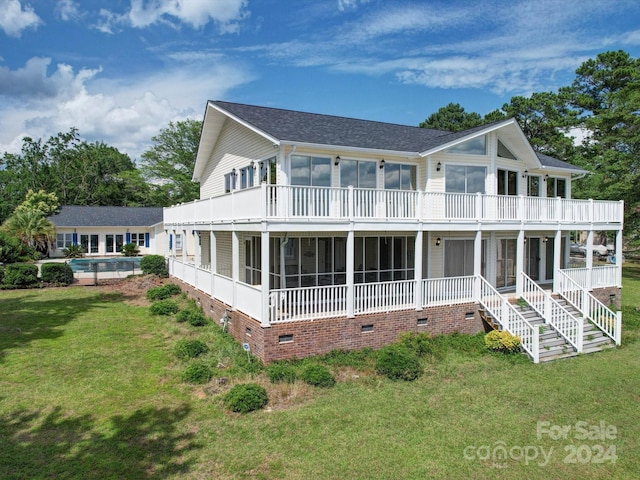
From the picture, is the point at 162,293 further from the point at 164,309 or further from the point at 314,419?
the point at 314,419

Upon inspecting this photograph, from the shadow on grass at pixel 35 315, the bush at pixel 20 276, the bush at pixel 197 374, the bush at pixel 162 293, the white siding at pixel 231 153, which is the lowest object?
the bush at pixel 197 374

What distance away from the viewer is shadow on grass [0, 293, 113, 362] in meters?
14.2

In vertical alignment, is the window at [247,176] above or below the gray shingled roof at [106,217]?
above

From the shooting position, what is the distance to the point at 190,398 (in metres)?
9.82

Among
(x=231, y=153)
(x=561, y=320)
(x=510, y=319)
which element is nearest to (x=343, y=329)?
(x=510, y=319)

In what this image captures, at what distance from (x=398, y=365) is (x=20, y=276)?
22.7 m

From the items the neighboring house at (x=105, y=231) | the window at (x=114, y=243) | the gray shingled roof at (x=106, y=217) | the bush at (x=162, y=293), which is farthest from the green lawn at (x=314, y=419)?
the window at (x=114, y=243)

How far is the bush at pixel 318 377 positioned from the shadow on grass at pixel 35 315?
883 cm

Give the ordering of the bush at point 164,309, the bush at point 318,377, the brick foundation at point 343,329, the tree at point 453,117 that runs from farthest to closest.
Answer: the tree at point 453,117
the bush at point 164,309
the brick foundation at point 343,329
the bush at point 318,377

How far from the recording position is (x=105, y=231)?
41125 millimetres

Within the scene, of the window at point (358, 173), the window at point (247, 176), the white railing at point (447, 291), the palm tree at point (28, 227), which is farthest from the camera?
the palm tree at point (28, 227)

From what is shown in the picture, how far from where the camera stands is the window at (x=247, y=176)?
1722cm

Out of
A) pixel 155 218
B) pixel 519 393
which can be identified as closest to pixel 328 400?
pixel 519 393

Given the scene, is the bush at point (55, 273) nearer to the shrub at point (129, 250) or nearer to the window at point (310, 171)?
the shrub at point (129, 250)
